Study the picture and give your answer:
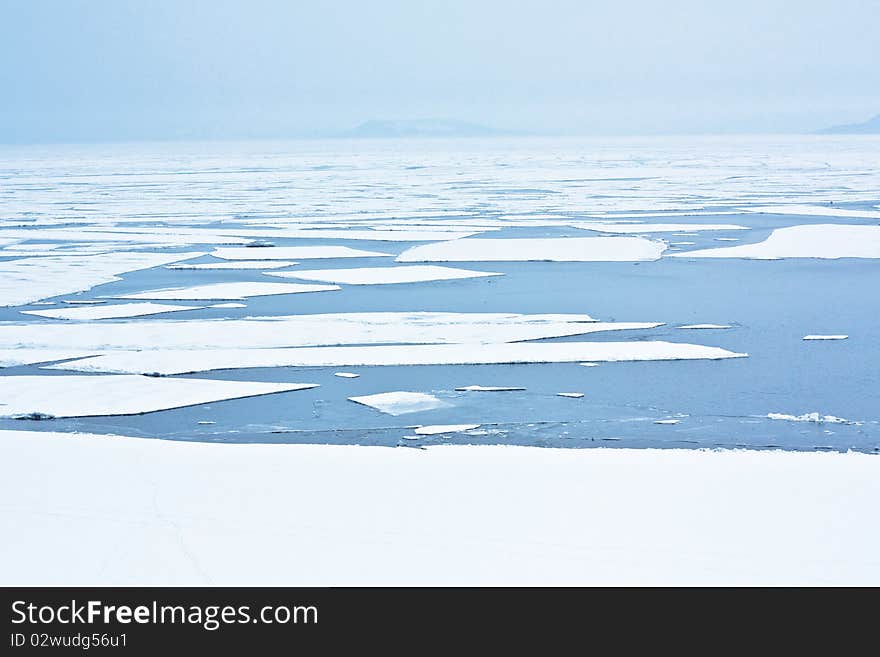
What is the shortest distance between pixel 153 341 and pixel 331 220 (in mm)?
9446

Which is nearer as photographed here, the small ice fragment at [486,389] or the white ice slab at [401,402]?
the white ice slab at [401,402]

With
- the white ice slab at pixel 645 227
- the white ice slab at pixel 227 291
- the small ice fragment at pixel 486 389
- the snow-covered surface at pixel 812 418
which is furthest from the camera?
the white ice slab at pixel 645 227

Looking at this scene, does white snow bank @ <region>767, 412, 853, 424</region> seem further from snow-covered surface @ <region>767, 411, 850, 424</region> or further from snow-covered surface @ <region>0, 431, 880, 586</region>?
snow-covered surface @ <region>0, 431, 880, 586</region>

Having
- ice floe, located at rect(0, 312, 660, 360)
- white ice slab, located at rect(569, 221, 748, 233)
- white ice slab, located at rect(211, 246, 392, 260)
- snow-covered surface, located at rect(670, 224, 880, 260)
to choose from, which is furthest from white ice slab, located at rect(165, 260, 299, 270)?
white ice slab, located at rect(569, 221, 748, 233)

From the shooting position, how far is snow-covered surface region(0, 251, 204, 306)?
9844 millimetres

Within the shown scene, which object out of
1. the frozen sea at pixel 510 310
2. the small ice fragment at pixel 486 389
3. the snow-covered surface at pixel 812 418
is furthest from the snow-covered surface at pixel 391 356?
Answer: the snow-covered surface at pixel 812 418

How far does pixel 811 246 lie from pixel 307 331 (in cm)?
717

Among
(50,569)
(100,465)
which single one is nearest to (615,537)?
(50,569)

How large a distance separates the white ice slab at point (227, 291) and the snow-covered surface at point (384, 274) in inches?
17.4

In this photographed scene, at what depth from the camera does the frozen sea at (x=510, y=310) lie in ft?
17.8

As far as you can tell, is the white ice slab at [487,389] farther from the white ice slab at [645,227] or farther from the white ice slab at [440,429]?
the white ice slab at [645,227]

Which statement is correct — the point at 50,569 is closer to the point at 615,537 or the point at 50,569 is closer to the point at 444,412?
the point at 615,537

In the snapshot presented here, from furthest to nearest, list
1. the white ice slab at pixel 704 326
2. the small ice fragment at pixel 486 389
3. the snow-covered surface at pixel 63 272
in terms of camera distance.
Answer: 1. the snow-covered surface at pixel 63 272
2. the white ice slab at pixel 704 326
3. the small ice fragment at pixel 486 389

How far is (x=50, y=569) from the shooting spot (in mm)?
3381
